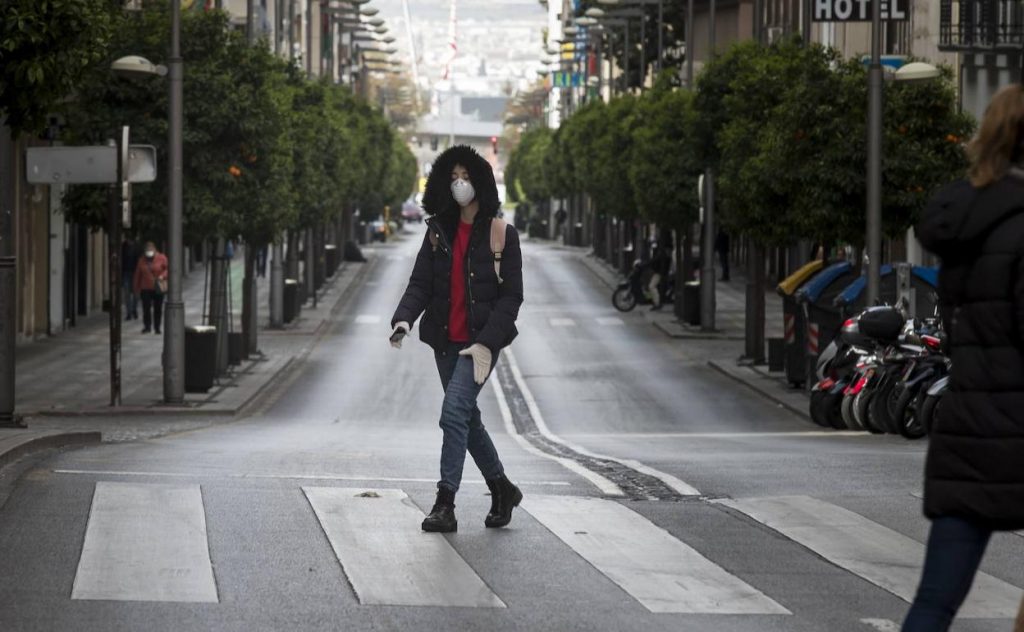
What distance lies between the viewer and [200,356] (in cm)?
2905

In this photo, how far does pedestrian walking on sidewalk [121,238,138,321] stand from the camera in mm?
46750

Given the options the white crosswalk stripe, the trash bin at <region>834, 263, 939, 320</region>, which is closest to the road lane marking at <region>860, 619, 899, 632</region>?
the white crosswalk stripe

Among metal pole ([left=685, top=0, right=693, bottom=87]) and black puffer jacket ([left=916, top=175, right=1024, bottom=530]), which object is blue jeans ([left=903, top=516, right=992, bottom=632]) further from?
metal pole ([left=685, top=0, right=693, bottom=87])

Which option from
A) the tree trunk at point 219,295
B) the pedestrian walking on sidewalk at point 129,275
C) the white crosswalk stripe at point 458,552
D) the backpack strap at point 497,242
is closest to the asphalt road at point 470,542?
the white crosswalk stripe at point 458,552

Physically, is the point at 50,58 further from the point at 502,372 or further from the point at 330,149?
the point at 330,149

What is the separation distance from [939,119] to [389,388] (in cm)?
969

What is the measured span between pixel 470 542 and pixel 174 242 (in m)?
17.9

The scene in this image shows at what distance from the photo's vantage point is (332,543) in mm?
9922

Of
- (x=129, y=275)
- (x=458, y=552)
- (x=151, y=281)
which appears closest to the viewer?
(x=458, y=552)

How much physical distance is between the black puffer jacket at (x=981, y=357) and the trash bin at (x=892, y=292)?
20.7m

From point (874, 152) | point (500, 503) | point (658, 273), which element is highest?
point (874, 152)

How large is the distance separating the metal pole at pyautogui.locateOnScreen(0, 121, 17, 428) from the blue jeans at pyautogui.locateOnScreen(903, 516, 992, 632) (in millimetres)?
14169

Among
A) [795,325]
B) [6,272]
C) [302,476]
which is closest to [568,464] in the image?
[302,476]

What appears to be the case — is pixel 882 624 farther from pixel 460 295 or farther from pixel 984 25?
pixel 984 25
